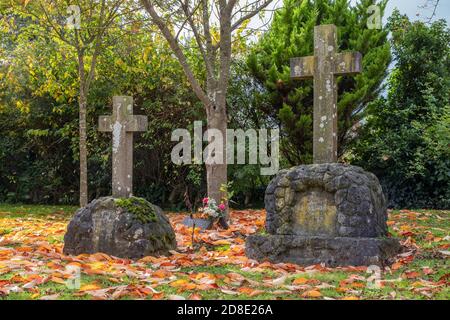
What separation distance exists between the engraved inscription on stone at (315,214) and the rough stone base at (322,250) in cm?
24

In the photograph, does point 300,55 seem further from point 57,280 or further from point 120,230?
point 57,280

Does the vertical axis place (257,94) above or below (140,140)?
above

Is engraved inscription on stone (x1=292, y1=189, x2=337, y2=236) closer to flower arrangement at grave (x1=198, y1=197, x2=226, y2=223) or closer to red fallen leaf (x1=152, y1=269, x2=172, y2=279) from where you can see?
red fallen leaf (x1=152, y1=269, x2=172, y2=279)

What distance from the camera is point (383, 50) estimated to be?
1330cm

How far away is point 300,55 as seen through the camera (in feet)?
43.7

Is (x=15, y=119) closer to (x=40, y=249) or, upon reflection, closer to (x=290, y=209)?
(x=40, y=249)

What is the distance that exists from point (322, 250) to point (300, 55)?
703 cm

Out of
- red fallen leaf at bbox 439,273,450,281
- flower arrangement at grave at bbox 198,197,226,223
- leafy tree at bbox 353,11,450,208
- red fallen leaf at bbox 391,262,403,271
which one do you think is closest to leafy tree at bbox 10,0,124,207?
flower arrangement at grave at bbox 198,197,226,223

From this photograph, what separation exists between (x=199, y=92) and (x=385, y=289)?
5.65m

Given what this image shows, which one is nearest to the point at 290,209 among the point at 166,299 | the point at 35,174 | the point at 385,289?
the point at 385,289

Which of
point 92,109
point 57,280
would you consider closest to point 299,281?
point 57,280

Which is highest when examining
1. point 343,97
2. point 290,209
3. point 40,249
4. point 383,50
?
point 383,50

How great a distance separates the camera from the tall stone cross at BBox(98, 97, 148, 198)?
8547 millimetres

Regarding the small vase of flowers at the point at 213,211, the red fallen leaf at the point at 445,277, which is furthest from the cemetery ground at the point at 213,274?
the small vase of flowers at the point at 213,211
